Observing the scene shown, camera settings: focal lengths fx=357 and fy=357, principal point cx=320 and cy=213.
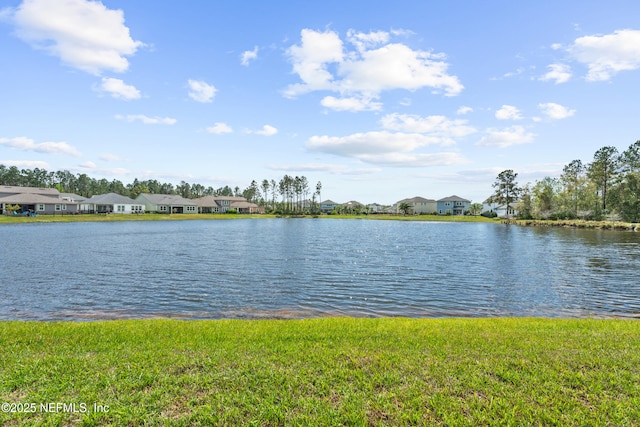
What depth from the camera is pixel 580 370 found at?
6.09 meters

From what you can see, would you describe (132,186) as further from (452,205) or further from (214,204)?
(452,205)

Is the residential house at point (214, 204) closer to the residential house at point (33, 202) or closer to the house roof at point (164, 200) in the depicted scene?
the house roof at point (164, 200)

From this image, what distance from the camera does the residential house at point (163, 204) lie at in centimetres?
10862

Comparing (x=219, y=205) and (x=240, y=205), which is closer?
(x=240, y=205)

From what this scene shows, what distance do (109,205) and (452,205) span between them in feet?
393

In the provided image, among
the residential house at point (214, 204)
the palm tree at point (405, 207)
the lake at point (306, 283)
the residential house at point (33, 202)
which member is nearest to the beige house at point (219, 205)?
the residential house at point (214, 204)

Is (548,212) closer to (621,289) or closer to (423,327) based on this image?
(621,289)

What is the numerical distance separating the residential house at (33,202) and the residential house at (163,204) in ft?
67.4

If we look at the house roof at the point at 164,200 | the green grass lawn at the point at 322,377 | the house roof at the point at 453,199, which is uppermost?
the house roof at the point at 453,199

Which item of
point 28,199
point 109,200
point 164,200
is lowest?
point 28,199

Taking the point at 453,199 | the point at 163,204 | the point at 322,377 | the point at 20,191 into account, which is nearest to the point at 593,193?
the point at 453,199

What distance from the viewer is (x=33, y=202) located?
80.3 meters

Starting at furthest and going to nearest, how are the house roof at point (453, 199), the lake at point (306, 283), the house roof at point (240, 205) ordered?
the house roof at point (453, 199)
the house roof at point (240, 205)
the lake at point (306, 283)

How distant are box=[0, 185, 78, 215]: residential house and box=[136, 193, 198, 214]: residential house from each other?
20558mm
